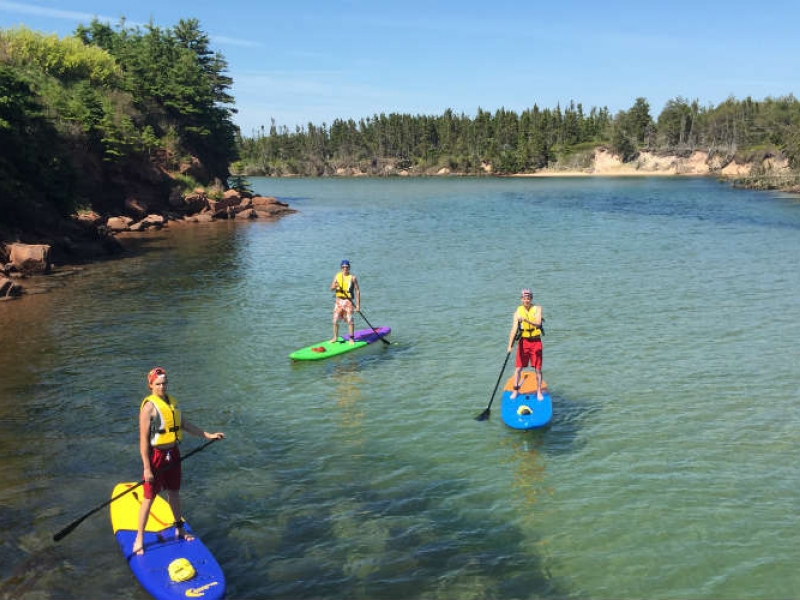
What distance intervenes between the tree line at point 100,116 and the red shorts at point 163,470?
92.7 feet

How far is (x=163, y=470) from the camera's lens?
898cm

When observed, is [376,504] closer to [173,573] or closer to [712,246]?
[173,573]

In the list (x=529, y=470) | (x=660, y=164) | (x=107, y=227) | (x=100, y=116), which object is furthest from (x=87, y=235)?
(x=660, y=164)

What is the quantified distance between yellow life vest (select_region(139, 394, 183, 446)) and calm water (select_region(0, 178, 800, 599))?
1.98 meters

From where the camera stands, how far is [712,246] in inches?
1581

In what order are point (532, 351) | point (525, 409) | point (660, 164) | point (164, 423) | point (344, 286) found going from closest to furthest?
point (164, 423) → point (525, 409) → point (532, 351) → point (344, 286) → point (660, 164)

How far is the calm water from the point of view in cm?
930

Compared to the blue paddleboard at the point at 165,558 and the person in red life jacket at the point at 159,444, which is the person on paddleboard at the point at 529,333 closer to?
the person in red life jacket at the point at 159,444

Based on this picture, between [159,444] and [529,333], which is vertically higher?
[529,333]

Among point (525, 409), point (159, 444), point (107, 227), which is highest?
point (159, 444)

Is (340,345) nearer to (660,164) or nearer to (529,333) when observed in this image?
(529,333)

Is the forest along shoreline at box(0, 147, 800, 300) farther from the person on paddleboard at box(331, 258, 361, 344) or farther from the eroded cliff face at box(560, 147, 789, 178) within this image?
the eroded cliff face at box(560, 147, 789, 178)

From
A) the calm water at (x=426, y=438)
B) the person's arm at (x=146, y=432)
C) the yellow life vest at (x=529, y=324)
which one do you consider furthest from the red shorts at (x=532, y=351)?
the person's arm at (x=146, y=432)

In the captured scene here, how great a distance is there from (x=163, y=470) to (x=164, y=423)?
0.72 m
